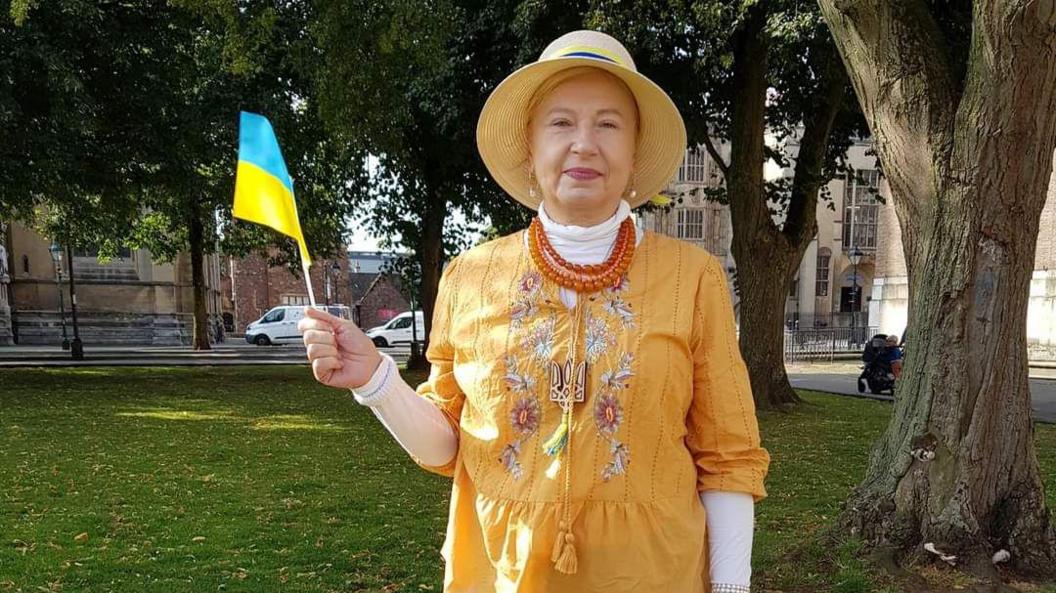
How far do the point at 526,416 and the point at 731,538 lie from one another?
537mm

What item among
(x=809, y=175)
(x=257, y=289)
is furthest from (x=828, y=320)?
(x=257, y=289)

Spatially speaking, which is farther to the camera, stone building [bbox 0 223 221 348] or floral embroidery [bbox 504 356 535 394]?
stone building [bbox 0 223 221 348]

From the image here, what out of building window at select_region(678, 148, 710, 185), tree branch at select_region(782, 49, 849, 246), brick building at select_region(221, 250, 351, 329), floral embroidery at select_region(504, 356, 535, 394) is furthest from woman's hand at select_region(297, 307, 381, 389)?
brick building at select_region(221, 250, 351, 329)

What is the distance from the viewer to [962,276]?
3928 millimetres

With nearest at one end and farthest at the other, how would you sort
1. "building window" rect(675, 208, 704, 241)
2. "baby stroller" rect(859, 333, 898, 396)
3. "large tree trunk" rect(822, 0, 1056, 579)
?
"large tree trunk" rect(822, 0, 1056, 579), "baby stroller" rect(859, 333, 898, 396), "building window" rect(675, 208, 704, 241)

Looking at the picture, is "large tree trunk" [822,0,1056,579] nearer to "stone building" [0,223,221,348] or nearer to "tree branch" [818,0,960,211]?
"tree branch" [818,0,960,211]

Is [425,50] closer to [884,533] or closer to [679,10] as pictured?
[679,10]

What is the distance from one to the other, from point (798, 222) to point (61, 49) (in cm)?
1182

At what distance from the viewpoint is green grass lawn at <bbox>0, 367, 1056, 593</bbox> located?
167 inches

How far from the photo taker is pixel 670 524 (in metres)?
1.55

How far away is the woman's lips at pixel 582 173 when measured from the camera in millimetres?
1618

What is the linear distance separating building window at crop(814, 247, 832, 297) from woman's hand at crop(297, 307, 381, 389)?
1840 inches

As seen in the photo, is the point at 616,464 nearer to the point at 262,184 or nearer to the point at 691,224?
the point at 262,184

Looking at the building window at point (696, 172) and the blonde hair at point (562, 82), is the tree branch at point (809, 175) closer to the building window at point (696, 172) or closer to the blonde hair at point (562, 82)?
the blonde hair at point (562, 82)
